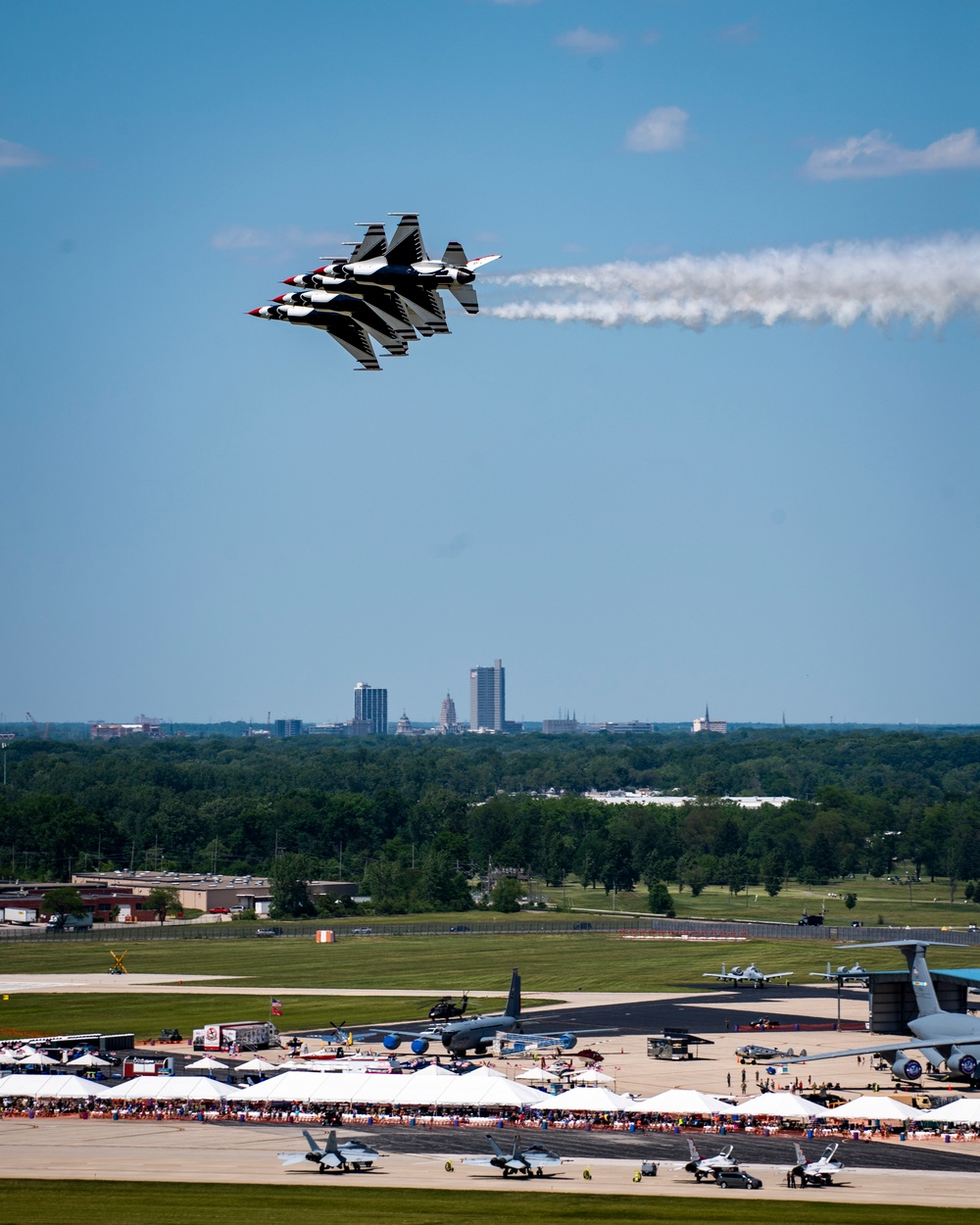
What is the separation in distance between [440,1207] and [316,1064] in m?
32.4

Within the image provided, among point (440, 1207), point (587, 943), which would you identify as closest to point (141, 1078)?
point (440, 1207)

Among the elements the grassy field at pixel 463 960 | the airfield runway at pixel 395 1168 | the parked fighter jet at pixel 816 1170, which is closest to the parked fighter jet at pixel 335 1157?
the airfield runway at pixel 395 1168

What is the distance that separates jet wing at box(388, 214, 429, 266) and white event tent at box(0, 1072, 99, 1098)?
152 ft

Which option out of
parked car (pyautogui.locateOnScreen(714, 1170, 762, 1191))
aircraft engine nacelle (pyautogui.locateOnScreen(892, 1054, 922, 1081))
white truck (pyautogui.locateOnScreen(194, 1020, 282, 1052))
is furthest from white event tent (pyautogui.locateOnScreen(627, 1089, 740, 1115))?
white truck (pyautogui.locateOnScreen(194, 1020, 282, 1052))

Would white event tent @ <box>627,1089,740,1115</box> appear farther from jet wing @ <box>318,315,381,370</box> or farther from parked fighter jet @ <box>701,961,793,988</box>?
parked fighter jet @ <box>701,961,793,988</box>

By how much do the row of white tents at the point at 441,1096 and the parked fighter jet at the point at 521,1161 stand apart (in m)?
8.68

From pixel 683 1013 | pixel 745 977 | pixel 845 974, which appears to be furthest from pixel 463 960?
pixel 845 974

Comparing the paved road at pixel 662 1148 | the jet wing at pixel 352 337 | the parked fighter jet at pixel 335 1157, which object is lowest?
the paved road at pixel 662 1148

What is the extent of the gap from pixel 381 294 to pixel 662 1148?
43.5m

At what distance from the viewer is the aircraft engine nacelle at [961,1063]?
9606cm

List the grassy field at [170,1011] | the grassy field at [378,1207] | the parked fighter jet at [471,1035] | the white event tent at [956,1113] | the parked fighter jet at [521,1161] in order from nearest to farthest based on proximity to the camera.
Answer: the grassy field at [378,1207] → the parked fighter jet at [521,1161] → the white event tent at [956,1113] → the parked fighter jet at [471,1035] → the grassy field at [170,1011]

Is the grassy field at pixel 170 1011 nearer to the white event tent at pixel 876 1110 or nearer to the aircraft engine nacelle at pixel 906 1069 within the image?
the aircraft engine nacelle at pixel 906 1069

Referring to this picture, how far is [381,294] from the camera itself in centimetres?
8594

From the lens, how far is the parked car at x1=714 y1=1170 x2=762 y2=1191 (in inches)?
2938
